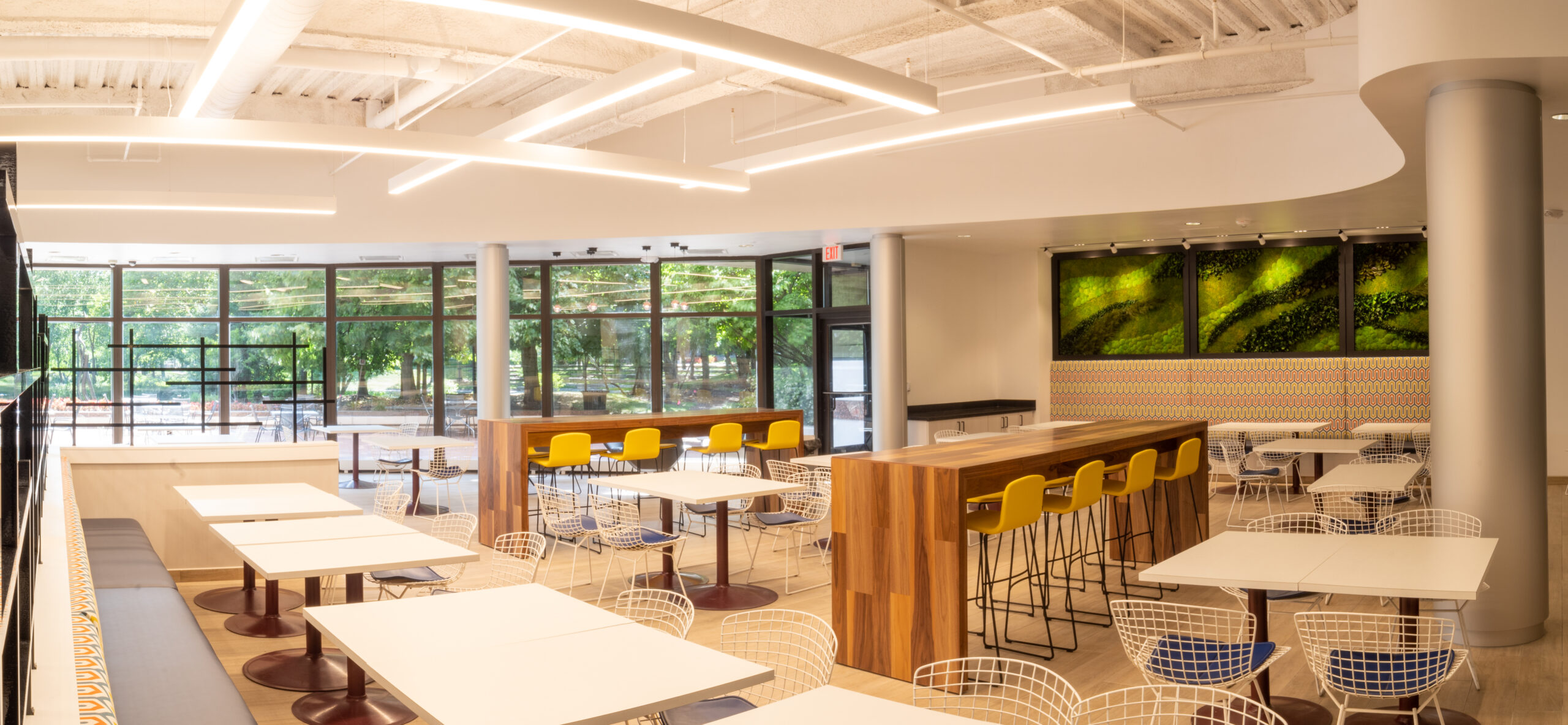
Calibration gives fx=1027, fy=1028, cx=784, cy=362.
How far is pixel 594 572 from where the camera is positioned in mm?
7449

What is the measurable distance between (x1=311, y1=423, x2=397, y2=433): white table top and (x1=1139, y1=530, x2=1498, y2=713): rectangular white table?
9774 millimetres

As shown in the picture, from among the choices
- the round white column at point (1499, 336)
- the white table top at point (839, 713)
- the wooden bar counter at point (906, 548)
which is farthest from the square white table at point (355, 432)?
the round white column at point (1499, 336)

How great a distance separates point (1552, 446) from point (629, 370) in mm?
10558

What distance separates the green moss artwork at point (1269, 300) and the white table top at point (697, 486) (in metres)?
7.72

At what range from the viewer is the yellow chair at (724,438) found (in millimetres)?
9008

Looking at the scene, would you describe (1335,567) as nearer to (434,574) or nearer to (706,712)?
(706,712)

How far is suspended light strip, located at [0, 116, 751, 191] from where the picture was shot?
5.60 metres

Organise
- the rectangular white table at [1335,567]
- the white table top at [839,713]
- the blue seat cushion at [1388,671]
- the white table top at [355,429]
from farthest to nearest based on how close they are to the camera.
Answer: the white table top at [355,429], the rectangular white table at [1335,567], the blue seat cushion at [1388,671], the white table top at [839,713]

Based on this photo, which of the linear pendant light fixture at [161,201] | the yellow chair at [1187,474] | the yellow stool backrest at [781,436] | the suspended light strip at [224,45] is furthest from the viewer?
the yellow stool backrest at [781,436]

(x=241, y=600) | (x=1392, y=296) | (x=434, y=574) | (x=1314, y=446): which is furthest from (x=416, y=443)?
(x=1392, y=296)

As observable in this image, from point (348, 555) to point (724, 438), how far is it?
486 cm

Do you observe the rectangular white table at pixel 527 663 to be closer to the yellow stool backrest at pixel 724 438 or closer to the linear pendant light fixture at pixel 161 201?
the yellow stool backrest at pixel 724 438

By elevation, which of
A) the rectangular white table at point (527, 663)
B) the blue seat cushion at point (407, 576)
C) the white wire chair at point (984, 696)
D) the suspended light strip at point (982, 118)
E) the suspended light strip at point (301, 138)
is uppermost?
the suspended light strip at point (982, 118)

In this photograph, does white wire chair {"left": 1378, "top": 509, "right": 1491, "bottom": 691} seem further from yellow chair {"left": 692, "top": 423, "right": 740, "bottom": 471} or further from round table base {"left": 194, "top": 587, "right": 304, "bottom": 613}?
round table base {"left": 194, "top": 587, "right": 304, "bottom": 613}
